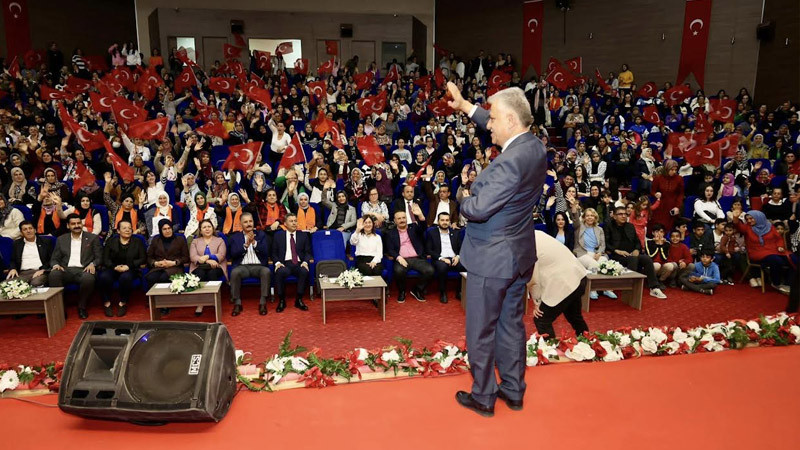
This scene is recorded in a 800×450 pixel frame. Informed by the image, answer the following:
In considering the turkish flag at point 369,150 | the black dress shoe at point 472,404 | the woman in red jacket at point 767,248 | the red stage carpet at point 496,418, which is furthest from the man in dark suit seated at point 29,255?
the woman in red jacket at point 767,248

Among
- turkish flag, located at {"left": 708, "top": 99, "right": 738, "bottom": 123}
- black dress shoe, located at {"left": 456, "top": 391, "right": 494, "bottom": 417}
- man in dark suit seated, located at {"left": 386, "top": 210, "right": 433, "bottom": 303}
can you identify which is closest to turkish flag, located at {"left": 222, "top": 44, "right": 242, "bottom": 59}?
man in dark suit seated, located at {"left": 386, "top": 210, "right": 433, "bottom": 303}

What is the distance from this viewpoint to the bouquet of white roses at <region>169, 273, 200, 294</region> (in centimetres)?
500

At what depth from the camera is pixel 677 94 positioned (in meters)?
11.9

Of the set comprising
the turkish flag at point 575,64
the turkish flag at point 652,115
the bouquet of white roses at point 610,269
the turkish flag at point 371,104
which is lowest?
the bouquet of white roses at point 610,269

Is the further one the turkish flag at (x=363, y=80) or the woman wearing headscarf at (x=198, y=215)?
the turkish flag at (x=363, y=80)

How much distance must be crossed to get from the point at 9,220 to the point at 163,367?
536 cm

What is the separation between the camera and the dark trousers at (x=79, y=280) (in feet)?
17.6

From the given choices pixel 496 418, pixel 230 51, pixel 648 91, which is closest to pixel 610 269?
pixel 496 418

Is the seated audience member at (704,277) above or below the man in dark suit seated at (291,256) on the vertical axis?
below

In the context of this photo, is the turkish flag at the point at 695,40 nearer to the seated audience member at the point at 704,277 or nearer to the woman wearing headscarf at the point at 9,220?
the seated audience member at the point at 704,277

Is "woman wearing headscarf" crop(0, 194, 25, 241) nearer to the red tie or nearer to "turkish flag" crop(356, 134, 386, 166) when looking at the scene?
the red tie

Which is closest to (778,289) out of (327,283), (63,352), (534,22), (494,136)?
(327,283)

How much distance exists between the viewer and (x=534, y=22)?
15.3m

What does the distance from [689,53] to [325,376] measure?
13.4m
